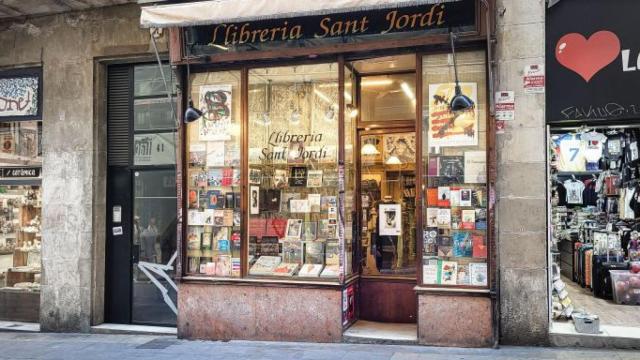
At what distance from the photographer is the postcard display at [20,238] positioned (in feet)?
33.9

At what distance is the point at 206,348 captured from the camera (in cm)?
814

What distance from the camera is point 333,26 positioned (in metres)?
8.21

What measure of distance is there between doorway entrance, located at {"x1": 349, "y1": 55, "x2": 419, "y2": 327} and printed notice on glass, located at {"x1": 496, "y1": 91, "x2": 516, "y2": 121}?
1449mm

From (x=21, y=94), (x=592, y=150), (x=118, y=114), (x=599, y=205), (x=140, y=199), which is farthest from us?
(x=599, y=205)

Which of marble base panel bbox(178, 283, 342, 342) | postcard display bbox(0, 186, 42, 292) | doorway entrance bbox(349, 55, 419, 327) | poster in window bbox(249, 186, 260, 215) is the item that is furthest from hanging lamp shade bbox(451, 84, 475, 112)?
postcard display bbox(0, 186, 42, 292)

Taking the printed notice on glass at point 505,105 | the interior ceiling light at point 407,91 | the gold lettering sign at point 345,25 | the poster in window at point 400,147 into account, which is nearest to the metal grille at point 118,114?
the gold lettering sign at point 345,25

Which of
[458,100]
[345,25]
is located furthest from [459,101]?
[345,25]

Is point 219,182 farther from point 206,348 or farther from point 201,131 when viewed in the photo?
point 206,348

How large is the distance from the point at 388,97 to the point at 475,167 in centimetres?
195

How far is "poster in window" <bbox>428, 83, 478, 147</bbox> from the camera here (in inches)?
312

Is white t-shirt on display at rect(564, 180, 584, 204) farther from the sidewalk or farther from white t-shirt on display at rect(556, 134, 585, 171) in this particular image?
the sidewalk

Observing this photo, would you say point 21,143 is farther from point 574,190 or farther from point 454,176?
point 574,190

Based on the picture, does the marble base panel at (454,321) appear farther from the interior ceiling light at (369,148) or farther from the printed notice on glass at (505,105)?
the interior ceiling light at (369,148)

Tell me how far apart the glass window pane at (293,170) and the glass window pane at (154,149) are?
1.45m
